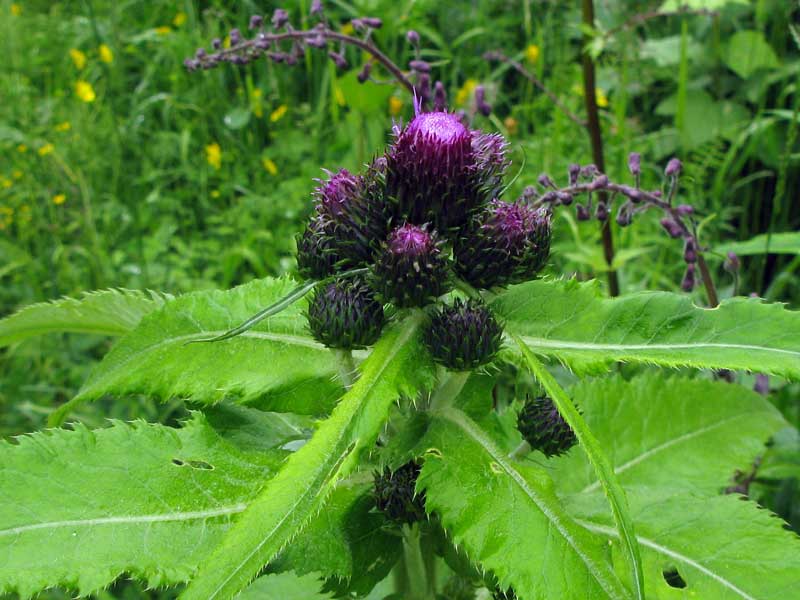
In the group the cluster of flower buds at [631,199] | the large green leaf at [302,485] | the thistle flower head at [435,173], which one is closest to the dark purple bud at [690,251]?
the cluster of flower buds at [631,199]

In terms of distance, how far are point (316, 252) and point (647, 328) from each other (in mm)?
542

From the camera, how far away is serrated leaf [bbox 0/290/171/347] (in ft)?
4.67

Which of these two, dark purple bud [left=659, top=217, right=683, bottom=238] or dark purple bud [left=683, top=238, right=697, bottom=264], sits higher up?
dark purple bud [left=659, top=217, right=683, bottom=238]

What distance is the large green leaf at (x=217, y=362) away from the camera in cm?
135

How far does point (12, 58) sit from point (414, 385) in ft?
11.2

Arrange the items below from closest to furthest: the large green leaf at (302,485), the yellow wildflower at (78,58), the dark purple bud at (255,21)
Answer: the large green leaf at (302,485) → the dark purple bud at (255,21) → the yellow wildflower at (78,58)

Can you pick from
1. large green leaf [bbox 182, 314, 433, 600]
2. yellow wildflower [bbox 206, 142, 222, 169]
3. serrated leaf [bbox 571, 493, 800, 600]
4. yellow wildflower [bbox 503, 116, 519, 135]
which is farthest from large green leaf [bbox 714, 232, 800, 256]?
yellow wildflower [bbox 206, 142, 222, 169]

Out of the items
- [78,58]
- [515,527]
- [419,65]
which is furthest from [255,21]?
[78,58]

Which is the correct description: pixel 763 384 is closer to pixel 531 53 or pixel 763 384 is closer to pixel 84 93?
pixel 531 53

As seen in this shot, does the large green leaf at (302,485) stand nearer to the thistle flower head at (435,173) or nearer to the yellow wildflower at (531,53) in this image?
the thistle flower head at (435,173)

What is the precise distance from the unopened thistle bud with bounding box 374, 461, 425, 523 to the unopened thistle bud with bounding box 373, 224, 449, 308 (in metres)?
0.30

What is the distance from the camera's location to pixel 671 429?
1831 mm

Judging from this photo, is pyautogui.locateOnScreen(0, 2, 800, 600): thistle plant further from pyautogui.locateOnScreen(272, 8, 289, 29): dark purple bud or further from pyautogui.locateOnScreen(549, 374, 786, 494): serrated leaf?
pyautogui.locateOnScreen(272, 8, 289, 29): dark purple bud

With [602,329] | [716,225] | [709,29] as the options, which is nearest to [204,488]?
[602,329]
